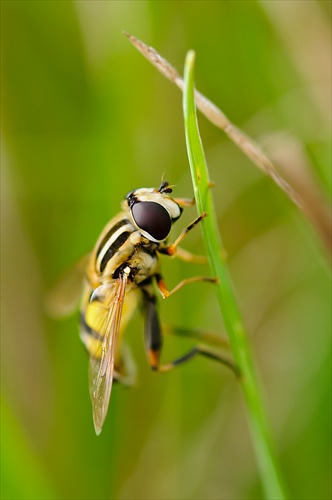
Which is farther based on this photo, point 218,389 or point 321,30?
point 218,389

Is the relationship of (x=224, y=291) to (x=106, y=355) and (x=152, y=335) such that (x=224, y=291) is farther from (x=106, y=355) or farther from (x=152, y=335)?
(x=152, y=335)

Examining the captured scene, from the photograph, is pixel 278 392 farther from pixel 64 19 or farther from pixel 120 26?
pixel 64 19

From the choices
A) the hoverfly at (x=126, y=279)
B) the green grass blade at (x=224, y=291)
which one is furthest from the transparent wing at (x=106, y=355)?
the green grass blade at (x=224, y=291)

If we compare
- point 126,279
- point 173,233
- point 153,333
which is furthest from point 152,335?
point 173,233

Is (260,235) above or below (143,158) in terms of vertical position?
below

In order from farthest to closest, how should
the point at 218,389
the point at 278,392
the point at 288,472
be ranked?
the point at 218,389 < the point at 278,392 < the point at 288,472

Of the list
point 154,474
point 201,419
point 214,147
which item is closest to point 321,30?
point 214,147

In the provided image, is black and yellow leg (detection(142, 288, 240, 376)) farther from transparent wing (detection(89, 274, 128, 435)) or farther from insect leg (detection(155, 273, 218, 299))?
transparent wing (detection(89, 274, 128, 435))

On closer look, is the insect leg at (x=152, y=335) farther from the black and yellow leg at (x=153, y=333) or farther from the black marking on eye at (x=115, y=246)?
the black marking on eye at (x=115, y=246)
